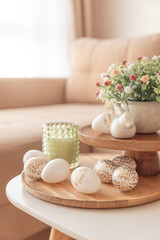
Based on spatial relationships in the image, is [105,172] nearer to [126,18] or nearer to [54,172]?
[54,172]

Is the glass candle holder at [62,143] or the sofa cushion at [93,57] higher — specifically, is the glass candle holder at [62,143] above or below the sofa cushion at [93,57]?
below

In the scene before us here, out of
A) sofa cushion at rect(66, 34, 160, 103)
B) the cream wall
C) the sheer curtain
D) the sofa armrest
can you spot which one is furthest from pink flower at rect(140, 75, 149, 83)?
the cream wall

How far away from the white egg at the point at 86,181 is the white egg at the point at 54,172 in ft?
0.19

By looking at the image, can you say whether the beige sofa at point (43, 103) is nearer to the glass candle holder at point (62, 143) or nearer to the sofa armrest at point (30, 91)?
the sofa armrest at point (30, 91)

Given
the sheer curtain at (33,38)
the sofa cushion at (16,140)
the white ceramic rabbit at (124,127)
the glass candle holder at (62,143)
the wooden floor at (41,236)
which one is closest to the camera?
the white ceramic rabbit at (124,127)

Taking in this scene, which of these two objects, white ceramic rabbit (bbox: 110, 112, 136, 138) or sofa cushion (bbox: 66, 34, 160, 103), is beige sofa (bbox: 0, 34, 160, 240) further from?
white ceramic rabbit (bbox: 110, 112, 136, 138)

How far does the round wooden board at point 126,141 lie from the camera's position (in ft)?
2.39

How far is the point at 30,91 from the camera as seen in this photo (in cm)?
216

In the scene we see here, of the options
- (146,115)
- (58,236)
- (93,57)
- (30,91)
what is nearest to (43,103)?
(30,91)

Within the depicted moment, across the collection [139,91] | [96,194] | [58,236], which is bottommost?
[58,236]

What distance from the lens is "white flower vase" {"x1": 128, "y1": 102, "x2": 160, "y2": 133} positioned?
0.81 meters

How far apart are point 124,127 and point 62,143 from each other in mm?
207

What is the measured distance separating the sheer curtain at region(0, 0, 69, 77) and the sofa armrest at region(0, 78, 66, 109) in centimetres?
28

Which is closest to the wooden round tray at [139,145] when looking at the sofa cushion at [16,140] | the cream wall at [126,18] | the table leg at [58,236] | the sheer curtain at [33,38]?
the table leg at [58,236]
